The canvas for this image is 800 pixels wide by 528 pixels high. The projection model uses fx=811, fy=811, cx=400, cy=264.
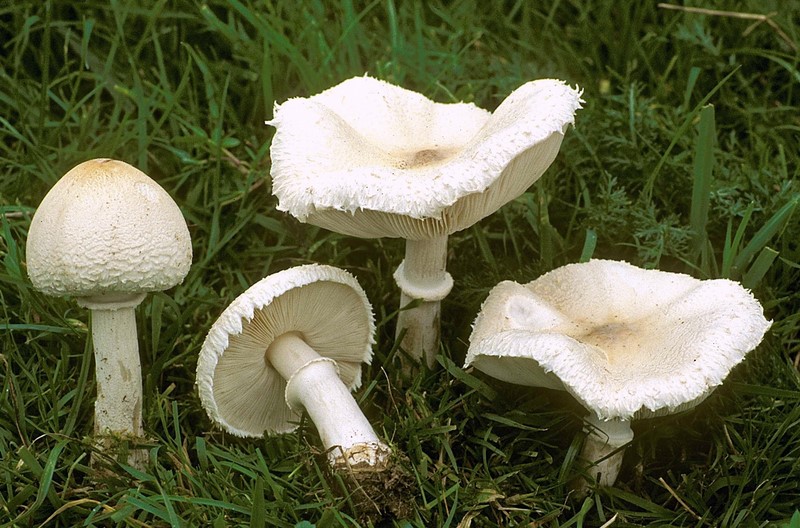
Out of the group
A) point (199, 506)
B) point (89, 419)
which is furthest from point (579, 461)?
point (89, 419)

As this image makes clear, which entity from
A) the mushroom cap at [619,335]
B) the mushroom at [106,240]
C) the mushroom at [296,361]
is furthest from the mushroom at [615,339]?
the mushroom at [106,240]

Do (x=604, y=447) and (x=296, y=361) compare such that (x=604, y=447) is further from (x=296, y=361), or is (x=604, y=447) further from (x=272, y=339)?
(x=272, y=339)

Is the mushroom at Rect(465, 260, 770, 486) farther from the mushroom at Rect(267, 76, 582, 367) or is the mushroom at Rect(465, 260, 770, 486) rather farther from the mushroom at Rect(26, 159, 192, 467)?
the mushroom at Rect(26, 159, 192, 467)

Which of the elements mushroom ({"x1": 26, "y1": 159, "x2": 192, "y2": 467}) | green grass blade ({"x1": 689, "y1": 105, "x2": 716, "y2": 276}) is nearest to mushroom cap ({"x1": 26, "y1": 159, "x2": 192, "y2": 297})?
mushroom ({"x1": 26, "y1": 159, "x2": 192, "y2": 467})

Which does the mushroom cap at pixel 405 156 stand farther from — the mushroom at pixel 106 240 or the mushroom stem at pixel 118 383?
the mushroom stem at pixel 118 383

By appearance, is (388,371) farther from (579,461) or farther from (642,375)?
(642,375)
